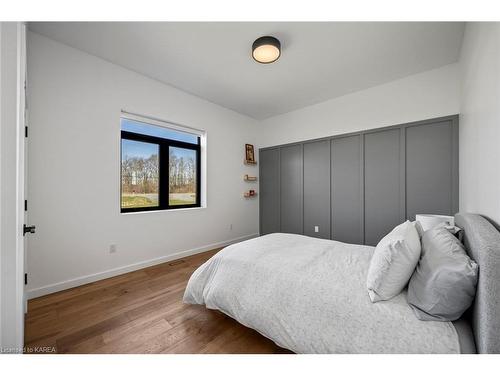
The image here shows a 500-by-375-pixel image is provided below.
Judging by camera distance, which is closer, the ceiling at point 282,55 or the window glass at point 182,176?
the ceiling at point 282,55

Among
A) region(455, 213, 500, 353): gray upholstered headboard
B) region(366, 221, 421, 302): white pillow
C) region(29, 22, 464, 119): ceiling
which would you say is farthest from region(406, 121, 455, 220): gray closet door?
region(455, 213, 500, 353): gray upholstered headboard

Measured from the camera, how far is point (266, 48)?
210cm

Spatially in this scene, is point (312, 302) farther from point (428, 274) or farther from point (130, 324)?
point (130, 324)

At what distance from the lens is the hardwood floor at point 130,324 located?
55.4 inches

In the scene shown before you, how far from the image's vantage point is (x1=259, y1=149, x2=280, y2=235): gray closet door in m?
4.28

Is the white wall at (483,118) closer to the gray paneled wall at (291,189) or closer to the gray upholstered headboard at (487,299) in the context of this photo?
the gray upholstered headboard at (487,299)

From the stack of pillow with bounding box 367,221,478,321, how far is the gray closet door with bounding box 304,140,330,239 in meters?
2.25

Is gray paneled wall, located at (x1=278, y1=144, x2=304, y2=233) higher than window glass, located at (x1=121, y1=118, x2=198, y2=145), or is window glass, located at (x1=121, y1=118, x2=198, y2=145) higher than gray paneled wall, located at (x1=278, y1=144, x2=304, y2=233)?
window glass, located at (x1=121, y1=118, x2=198, y2=145)

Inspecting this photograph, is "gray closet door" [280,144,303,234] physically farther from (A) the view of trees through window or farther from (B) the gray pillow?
(B) the gray pillow

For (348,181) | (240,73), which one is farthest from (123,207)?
(348,181)

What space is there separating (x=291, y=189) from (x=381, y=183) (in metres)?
1.54

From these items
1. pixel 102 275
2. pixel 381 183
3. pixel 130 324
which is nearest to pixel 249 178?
pixel 381 183

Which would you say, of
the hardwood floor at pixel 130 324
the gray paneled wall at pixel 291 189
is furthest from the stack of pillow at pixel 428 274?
the gray paneled wall at pixel 291 189

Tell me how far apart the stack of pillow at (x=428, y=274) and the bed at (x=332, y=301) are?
4cm
